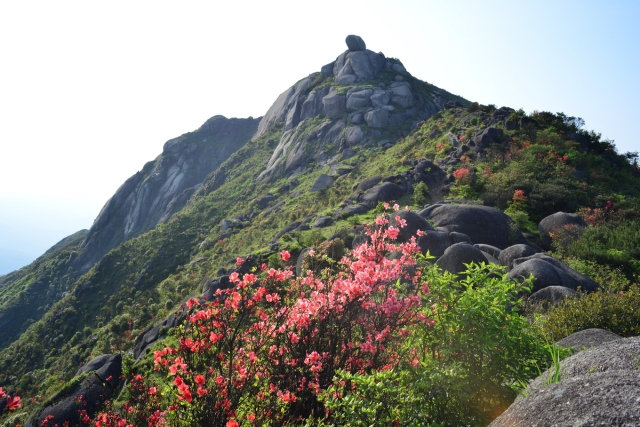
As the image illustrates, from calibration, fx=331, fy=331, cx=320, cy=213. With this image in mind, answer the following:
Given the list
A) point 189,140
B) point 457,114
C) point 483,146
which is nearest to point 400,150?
point 457,114

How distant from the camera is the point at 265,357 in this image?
4766 millimetres

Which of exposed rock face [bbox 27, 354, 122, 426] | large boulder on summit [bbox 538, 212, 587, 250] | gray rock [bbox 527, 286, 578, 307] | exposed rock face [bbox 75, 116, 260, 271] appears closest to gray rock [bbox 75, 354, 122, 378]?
exposed rock face [bbox 27, 354, 122, 426]

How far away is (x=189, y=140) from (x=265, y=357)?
328 ft

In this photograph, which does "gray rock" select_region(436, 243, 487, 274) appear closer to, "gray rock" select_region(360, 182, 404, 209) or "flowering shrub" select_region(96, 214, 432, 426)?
"flowering shrub" select_region(96, 214, 432, 426)

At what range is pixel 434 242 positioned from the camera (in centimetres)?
1466

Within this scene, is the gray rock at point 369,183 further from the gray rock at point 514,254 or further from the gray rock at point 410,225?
the gray rock at point 514,254

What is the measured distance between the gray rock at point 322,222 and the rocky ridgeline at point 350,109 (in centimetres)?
2091

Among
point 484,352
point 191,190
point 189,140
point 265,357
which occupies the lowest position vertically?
point 484,352

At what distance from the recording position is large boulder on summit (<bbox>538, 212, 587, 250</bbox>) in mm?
17562

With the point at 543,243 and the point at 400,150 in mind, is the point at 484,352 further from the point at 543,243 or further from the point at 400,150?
the point at 400,150

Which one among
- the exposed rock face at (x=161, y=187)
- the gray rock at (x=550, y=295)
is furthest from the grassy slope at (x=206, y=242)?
the exposed rock face at (x=161, y=187)

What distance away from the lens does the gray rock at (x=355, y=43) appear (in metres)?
64.9

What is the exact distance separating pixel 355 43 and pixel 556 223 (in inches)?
2313

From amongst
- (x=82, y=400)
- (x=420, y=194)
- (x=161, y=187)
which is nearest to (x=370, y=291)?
(x=82, y=400)
